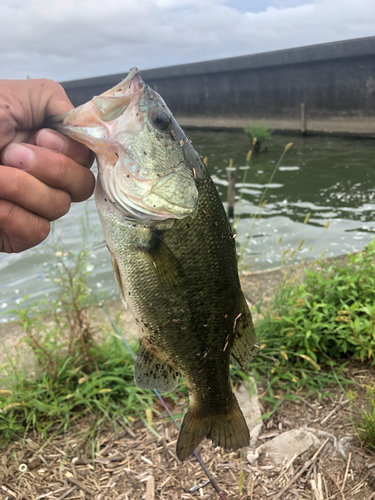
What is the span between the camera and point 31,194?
1.43 m

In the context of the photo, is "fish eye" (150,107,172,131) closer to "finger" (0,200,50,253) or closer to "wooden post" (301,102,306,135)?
"finger" (0,200,50,253)

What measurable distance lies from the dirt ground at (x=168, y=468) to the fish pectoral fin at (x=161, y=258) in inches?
55.5

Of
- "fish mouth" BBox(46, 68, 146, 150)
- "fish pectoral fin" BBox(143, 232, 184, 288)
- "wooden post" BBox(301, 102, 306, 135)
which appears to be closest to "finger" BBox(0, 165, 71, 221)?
"fish mouth" BBox(46, 68, 146, 150)

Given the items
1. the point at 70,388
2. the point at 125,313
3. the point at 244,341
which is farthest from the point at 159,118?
the point at 125,313

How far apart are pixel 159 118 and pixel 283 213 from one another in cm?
928

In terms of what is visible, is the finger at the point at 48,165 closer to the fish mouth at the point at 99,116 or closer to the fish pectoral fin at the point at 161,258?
the fish mouth at the point at 99,116

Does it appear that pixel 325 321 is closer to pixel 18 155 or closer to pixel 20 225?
pixel 20 225

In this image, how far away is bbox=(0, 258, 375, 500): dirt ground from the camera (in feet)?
7.29

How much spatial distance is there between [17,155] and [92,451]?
2071mm

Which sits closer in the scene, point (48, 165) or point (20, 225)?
point (48, 165)

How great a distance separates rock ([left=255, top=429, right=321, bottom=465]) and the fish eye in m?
2.26

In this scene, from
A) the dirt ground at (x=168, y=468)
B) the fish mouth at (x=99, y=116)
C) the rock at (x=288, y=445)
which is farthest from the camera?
the rock at (x=288, y=445)

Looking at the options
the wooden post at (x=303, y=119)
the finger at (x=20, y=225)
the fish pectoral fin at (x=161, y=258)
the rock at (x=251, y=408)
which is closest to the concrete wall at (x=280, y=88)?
the wooden post at (x=303, y=119)

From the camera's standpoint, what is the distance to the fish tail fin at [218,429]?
159 centimetres
